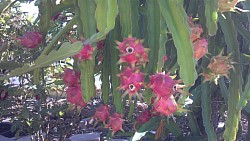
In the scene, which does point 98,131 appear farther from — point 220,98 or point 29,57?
point 220,98

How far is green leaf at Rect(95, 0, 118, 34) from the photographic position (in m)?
1.06

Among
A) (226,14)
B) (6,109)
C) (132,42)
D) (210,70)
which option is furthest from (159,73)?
(6,109)

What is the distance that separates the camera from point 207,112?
60.1 inches

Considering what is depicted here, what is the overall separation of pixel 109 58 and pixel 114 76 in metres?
0.08

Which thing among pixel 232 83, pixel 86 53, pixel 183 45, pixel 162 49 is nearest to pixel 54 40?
pixel 86 53

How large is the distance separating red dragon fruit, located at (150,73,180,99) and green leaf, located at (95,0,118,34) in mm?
170

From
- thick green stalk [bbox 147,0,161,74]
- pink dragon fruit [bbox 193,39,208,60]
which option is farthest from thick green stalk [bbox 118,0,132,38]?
pink dragon fruit [bbox 193,39,208,60]

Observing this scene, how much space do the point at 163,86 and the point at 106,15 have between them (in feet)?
0.75

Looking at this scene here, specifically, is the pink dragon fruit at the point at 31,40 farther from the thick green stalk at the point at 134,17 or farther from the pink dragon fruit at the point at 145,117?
the pink dragon fruit at the point at 145,117

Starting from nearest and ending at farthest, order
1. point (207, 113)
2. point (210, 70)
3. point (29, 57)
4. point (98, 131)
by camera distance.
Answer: point (210, 70) → point (207, 113) → point (29, 57) → point (98, 131)

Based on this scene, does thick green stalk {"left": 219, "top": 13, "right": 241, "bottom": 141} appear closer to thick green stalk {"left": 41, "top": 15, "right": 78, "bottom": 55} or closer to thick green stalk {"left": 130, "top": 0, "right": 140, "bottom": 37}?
thick green stalk {"left": 130, "top": 0, "right": 140, "bottom": 37}

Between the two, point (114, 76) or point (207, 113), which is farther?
point (207, 113)

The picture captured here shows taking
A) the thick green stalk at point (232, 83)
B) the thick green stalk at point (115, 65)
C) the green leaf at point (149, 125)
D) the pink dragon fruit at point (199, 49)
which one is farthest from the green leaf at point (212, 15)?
the green leaf at point (149, 125)

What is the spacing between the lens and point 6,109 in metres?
3.17
